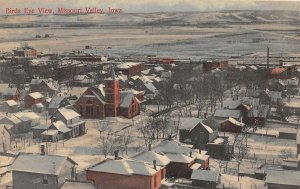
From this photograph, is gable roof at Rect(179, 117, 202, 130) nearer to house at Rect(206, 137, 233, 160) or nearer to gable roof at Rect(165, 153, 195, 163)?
house at Rect(206, 137, 233, 160)

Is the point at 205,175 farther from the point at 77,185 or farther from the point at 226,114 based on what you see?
the point at 226,114

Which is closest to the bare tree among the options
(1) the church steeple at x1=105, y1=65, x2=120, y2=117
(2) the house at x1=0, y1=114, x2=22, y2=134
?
(1) the church steeple at x1=105, y1=65, x2=120, y2=117

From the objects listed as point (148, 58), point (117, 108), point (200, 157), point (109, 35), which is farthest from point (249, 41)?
point (200, 157)

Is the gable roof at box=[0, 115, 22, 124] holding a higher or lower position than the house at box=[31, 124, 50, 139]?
higher

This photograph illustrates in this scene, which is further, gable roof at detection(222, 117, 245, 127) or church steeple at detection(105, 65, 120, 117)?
church steeple at detection(105, 65, 120, 117)

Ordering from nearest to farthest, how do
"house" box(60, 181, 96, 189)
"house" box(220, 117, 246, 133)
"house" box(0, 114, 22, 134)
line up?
"house" box(60, 181, 96, 189)
"house" box(0, 114, 22, 134)
"house" box(220, 117, 246, 133)

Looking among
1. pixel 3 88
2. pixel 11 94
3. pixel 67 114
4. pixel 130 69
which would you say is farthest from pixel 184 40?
pixel 67 114

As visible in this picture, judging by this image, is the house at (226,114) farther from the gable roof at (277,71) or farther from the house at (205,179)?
the gable roof at (277,71)
